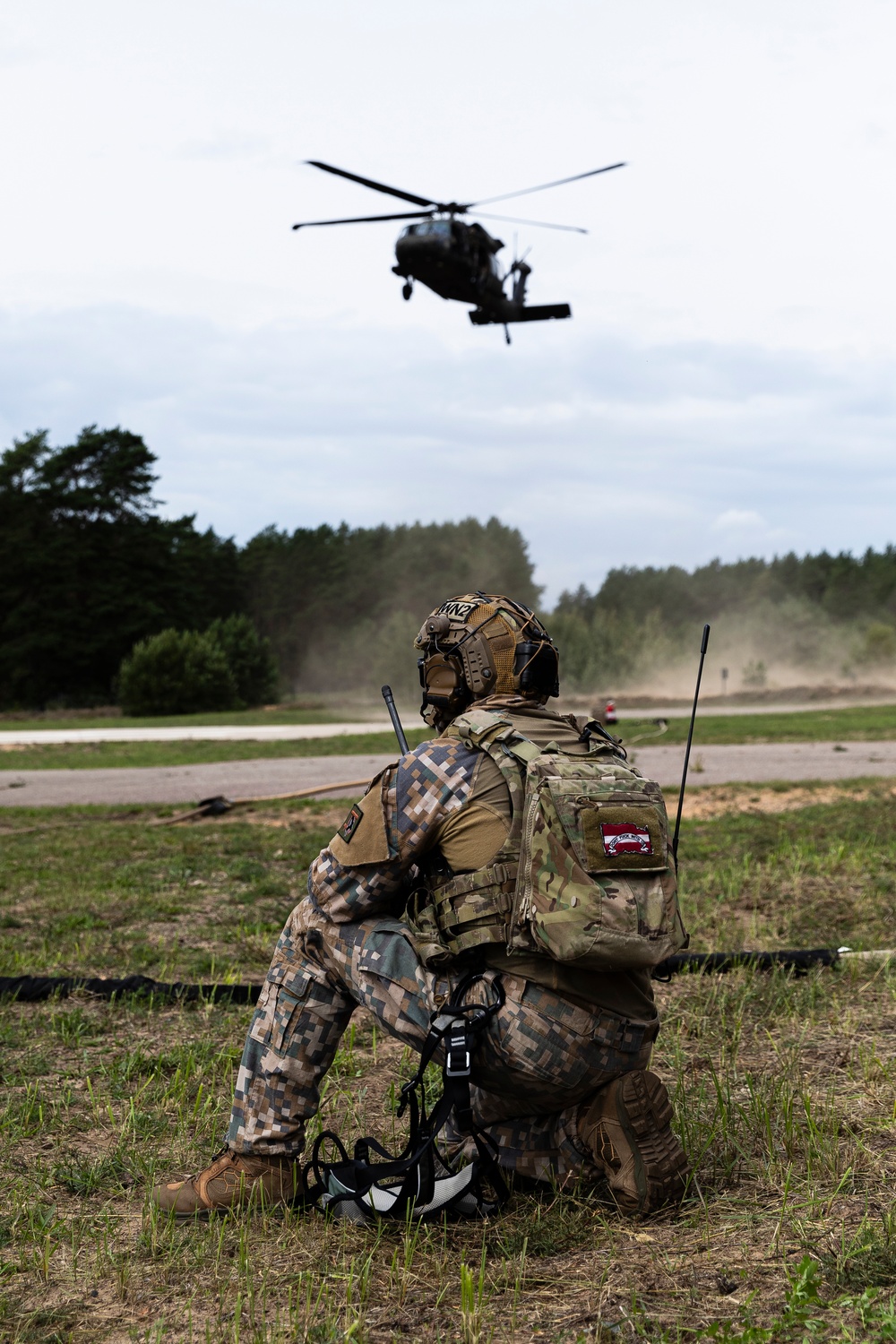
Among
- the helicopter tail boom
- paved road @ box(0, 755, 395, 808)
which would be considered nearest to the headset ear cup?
paved road @ box(0, 755, 395, 808)

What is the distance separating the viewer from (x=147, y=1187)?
11.6ft

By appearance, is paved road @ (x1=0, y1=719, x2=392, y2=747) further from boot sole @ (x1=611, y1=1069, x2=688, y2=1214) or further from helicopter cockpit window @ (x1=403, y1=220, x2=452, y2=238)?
boot sole @ (x1=611, y1=1069, x2=688, y2=1214)

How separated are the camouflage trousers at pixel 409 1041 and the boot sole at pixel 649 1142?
0.09m

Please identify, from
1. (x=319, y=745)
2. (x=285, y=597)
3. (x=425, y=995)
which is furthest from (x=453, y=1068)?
(x=285, y=597)

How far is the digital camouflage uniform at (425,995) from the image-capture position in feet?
10.2

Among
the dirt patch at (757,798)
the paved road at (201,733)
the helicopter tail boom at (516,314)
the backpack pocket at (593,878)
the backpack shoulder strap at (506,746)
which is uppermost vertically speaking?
the helicopter tail boom at (516,314)

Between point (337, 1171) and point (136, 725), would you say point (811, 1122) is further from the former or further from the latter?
point (136, 725)

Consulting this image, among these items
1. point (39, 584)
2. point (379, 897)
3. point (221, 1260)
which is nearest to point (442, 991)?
point (379, 897)

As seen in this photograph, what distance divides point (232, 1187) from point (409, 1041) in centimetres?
65

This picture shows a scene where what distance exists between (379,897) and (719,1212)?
1.19m

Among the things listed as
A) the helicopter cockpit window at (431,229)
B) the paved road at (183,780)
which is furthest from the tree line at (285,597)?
the helicopter cockpit window at (431,229)

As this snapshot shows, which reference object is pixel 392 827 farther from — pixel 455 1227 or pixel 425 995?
pixel 455 1227

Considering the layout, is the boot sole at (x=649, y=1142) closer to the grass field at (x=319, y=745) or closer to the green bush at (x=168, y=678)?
the grass field at (x=319, y=745)

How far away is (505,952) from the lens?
10.3 feet
